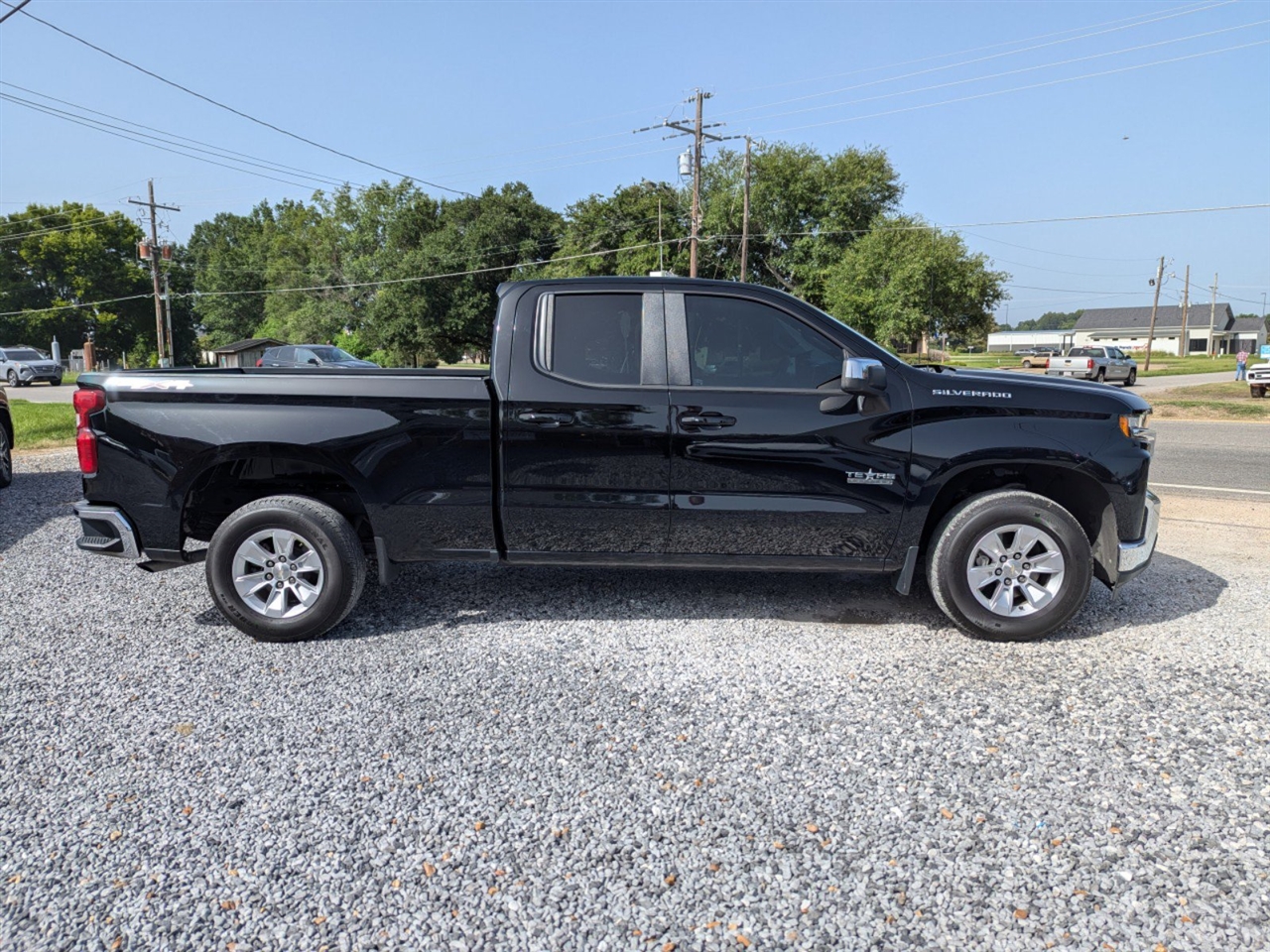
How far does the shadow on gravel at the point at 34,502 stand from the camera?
7.05 m

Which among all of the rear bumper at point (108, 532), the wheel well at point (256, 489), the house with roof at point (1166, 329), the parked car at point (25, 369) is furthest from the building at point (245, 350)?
the house with roof at point (1166, 329)

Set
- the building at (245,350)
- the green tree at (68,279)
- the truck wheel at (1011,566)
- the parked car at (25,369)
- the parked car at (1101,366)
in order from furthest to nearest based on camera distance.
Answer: the green tree at (68,279) < the building at (245,350) < the parked car at (1101,366) < the parked car at (25,369) < the truck wheel at (1011,566)

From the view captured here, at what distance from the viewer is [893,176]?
50938 millimetres

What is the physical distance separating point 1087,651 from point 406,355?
200ft

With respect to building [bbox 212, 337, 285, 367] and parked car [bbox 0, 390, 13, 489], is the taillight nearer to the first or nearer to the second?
parked car [bbox 0, 390, 13, 489]

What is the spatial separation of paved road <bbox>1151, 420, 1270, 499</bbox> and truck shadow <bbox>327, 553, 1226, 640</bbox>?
500 cm

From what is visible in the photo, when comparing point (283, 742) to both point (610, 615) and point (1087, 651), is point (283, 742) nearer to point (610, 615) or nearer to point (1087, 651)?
point (610, 615)

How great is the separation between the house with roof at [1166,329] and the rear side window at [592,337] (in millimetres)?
112062

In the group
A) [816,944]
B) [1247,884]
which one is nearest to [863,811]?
[816,944]

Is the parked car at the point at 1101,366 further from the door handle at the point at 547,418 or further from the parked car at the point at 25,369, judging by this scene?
the parked car at the point at 25,369

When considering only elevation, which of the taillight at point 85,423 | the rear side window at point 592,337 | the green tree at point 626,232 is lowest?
the taillight at point 85,423

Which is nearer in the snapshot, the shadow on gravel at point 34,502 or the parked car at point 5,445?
the shadow on gravel at point 34,502

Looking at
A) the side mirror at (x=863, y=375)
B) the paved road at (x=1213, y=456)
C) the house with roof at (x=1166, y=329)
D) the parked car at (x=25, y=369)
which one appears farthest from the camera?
the house with roof at (x=1166, y=329)

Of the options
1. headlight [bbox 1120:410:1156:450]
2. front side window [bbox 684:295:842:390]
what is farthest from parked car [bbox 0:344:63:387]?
headlight [bbox 1120:410:1156:450]
